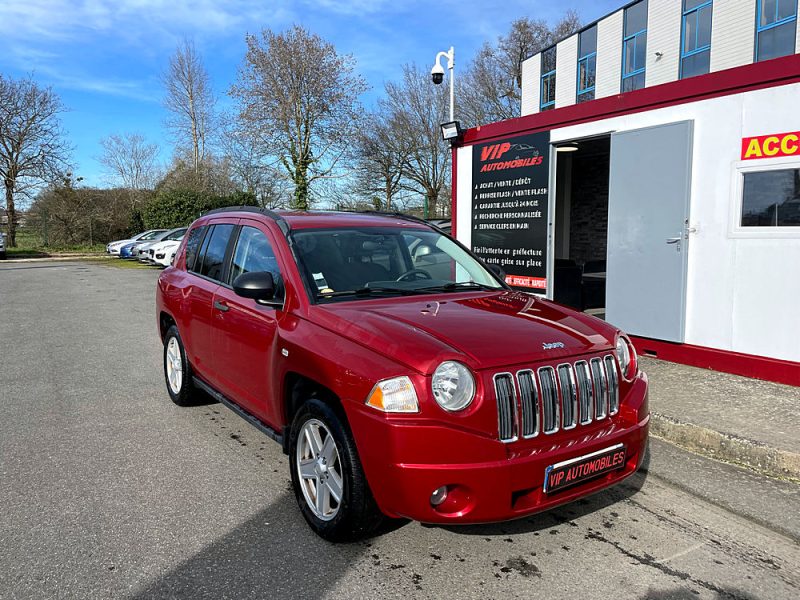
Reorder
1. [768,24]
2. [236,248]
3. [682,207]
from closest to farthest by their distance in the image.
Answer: [236,248] → [682,207] → [768,24]

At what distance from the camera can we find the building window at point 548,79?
31953 millimetres

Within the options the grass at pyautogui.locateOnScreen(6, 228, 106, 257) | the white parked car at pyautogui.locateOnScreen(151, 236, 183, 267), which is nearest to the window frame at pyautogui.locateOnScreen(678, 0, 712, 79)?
the white parked car at pyautogui.locateOnScreen(151, 236, 183, 267)

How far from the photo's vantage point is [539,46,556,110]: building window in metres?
32.0

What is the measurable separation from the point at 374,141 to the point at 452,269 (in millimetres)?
35926

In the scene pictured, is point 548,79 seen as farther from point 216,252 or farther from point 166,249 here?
point 216,252

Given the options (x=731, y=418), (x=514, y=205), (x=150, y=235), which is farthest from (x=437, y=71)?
(x=150, y=235)

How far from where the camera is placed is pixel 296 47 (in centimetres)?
2884

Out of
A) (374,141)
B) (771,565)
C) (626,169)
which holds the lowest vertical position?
(771,565)

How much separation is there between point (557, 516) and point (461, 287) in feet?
5.14

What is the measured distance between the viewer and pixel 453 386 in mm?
2830

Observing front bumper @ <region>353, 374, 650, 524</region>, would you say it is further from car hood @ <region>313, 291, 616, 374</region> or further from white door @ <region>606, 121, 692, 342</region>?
white door @ <region>606, 121, 692, 342</region>

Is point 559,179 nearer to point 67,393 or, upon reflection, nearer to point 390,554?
point 67,393

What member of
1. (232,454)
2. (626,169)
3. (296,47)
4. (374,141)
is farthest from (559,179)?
(374,141)

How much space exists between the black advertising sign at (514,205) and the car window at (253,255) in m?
4.89
